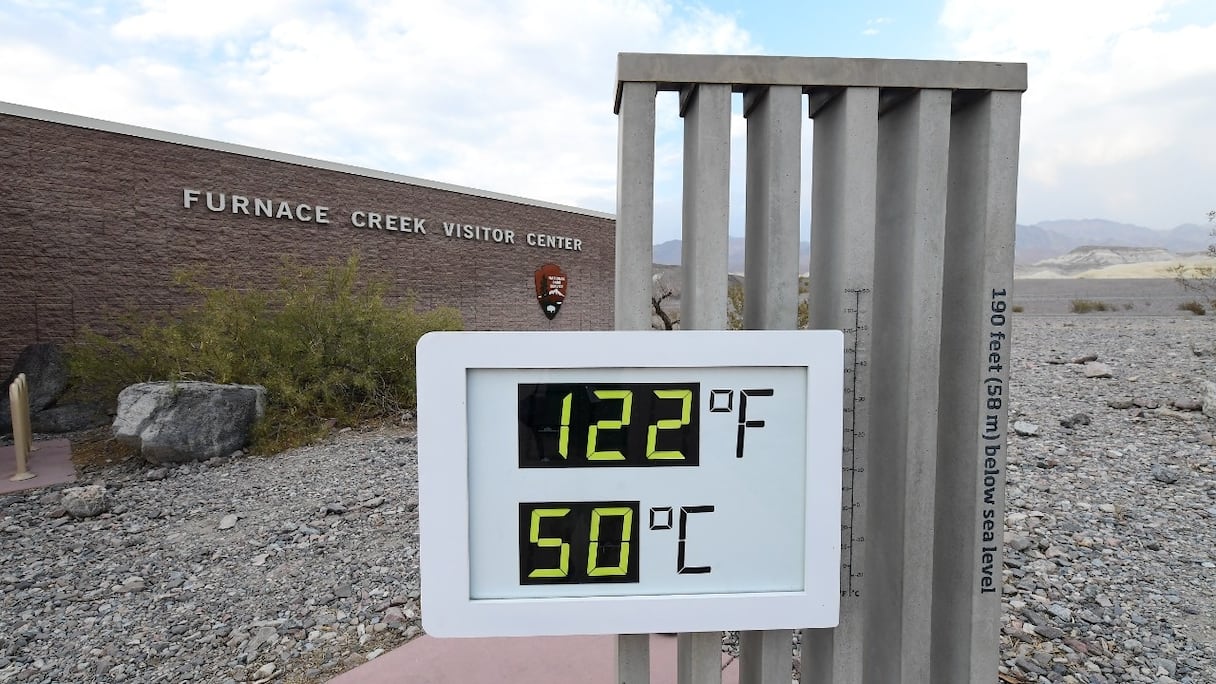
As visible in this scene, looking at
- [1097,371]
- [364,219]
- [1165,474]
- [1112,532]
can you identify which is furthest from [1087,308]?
[364,219]

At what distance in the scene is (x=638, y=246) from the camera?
1.89 m

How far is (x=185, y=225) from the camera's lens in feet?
38.1

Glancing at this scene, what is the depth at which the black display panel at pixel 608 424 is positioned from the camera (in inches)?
72.4

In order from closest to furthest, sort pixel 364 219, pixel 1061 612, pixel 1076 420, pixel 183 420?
1. pixel 1061 612
2. pixel 183 420
3. pixel 1076 420
4. pixel 364 219

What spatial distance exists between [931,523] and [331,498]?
16.7ft

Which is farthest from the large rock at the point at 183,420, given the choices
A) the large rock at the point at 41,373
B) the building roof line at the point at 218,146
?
the building roof line at the point at 218,146

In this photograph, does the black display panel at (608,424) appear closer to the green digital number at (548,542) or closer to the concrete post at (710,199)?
the green digital number at (548,542)

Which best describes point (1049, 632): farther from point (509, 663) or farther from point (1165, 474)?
point (1165, 474)

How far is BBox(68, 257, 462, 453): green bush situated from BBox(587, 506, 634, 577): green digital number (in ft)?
22.2

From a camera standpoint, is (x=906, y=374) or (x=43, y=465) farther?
(x=43, y=465)

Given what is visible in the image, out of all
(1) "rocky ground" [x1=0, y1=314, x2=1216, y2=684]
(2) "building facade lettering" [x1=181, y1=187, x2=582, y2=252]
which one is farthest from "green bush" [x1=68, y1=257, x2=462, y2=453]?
(2) "building facade lettering" [x1=181, y1=187, x2=582, y2=252]

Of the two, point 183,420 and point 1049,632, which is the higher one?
point 183,420

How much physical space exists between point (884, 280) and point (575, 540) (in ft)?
4.55

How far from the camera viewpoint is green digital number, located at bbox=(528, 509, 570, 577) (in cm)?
187
